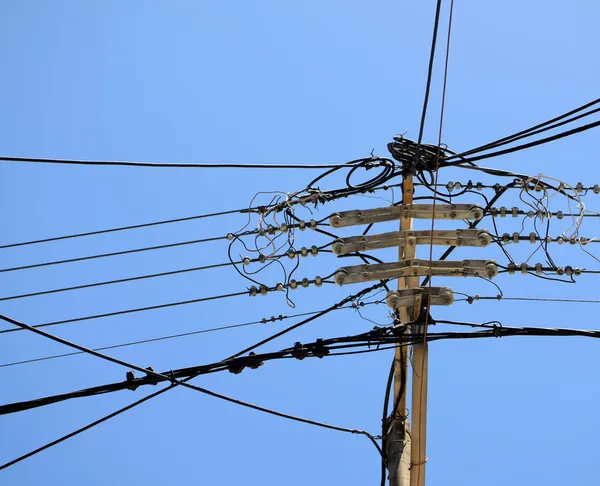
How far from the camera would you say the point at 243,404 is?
8898mm

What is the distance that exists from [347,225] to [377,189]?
0.57m

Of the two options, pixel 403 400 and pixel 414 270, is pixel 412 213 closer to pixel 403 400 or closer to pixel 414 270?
pixel 414 270

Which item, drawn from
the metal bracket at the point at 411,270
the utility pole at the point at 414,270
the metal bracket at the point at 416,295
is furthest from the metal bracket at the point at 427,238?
the metal bracket at the point at 416,295

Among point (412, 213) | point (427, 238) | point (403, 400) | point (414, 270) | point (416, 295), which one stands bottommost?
point (403, 400)

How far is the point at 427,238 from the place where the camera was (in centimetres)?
867

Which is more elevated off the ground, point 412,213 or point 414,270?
point 412,213

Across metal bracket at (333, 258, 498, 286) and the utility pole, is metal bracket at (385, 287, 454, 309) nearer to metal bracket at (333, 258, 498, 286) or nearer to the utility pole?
the utility pole

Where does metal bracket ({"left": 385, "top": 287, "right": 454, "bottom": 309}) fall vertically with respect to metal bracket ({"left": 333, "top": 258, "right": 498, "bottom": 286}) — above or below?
below

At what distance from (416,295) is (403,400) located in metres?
1.09

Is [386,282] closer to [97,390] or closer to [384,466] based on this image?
[384,466]

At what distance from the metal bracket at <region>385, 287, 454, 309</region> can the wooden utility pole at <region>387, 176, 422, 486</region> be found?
0.20ft

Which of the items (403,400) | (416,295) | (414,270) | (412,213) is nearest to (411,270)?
(414,270)

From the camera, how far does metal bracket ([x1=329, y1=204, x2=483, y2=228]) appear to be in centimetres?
877

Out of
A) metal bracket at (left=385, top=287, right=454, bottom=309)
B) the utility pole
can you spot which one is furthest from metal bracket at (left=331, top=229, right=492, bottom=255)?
metal bracket at (left=385, top=287, right=454, bottom=309)
